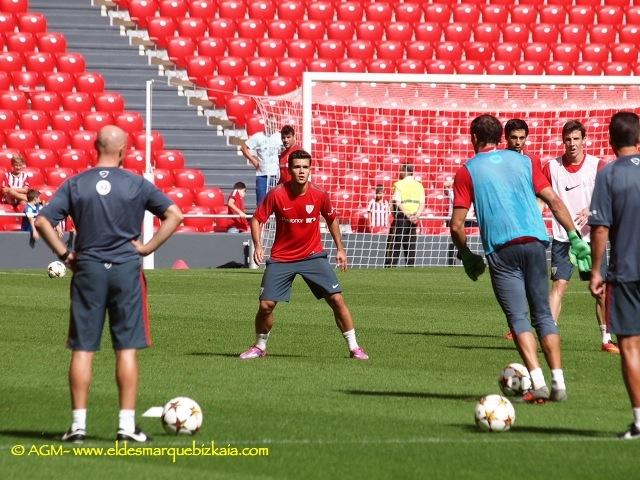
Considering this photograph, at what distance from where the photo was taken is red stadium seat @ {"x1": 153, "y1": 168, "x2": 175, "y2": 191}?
28242 millimetres

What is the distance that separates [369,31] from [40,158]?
8.89m

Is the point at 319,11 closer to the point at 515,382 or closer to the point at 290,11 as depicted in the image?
the point at 290,11

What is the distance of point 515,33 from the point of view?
33.8 m

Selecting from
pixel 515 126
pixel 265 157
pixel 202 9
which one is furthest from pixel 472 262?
pixel 202 9

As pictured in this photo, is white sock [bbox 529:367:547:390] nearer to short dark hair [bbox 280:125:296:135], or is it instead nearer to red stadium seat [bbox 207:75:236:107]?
short dark hair [bbox 280:125:296:135]

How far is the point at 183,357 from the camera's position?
1270 cm

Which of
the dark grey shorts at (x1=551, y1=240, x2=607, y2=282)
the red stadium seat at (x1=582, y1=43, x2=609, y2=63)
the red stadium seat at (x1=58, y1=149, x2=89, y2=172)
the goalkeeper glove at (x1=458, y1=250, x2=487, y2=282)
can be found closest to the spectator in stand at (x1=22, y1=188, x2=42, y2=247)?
the red stadium seat at (x1=58, y1=149, x2=89, y2=172)

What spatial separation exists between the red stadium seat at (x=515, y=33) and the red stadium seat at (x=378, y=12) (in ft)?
8.90

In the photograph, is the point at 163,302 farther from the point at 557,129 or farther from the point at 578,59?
the point at 578,59

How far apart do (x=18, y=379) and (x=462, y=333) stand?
5715mm

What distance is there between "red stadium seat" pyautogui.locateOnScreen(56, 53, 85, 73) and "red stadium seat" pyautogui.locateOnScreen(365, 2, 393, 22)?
7.15 meters

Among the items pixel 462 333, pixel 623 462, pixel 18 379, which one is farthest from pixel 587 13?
pixel 623 462

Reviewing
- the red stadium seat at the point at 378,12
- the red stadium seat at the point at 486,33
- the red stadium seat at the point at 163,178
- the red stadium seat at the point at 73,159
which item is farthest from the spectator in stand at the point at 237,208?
the red stadium seat at the point at 486,33

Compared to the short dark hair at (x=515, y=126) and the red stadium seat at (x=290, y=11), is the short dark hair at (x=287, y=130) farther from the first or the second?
the red stadium seat at (x=290, y=11)
